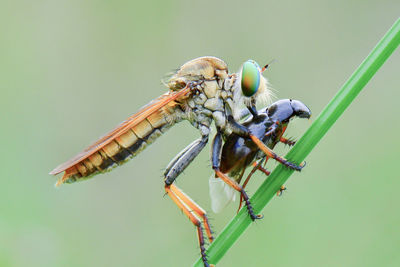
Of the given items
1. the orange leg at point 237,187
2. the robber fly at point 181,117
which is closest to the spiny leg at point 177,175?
the robber fly at point 181,117

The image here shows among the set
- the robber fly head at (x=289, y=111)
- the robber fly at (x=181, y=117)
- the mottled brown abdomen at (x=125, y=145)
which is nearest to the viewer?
the robber fly head at (x=289, y=111)

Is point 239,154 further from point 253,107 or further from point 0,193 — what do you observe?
point 0,193

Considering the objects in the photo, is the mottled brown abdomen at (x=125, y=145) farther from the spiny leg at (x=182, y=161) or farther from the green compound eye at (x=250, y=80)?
the green compound eye at (x=250, y=80)

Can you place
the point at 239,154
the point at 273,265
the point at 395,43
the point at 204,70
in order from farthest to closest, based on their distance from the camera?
the point at 273,265 < the point at 204,70 < the point at 239,154 < the point at 395,43

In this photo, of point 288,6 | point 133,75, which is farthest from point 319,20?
point 133,75

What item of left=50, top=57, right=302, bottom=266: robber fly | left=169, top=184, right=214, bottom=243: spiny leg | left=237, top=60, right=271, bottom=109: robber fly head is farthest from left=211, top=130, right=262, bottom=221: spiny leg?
left=169, top=184, right=214, bottom=243: spiny leg

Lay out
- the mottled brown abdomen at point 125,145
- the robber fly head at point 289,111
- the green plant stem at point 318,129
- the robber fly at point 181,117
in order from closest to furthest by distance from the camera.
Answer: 1. the green plant stem at point 318,129
2. the robber fly head at point 289,111
3. the robber fly at point 181,117
4. the mottled brown abdomen at point 125,145
